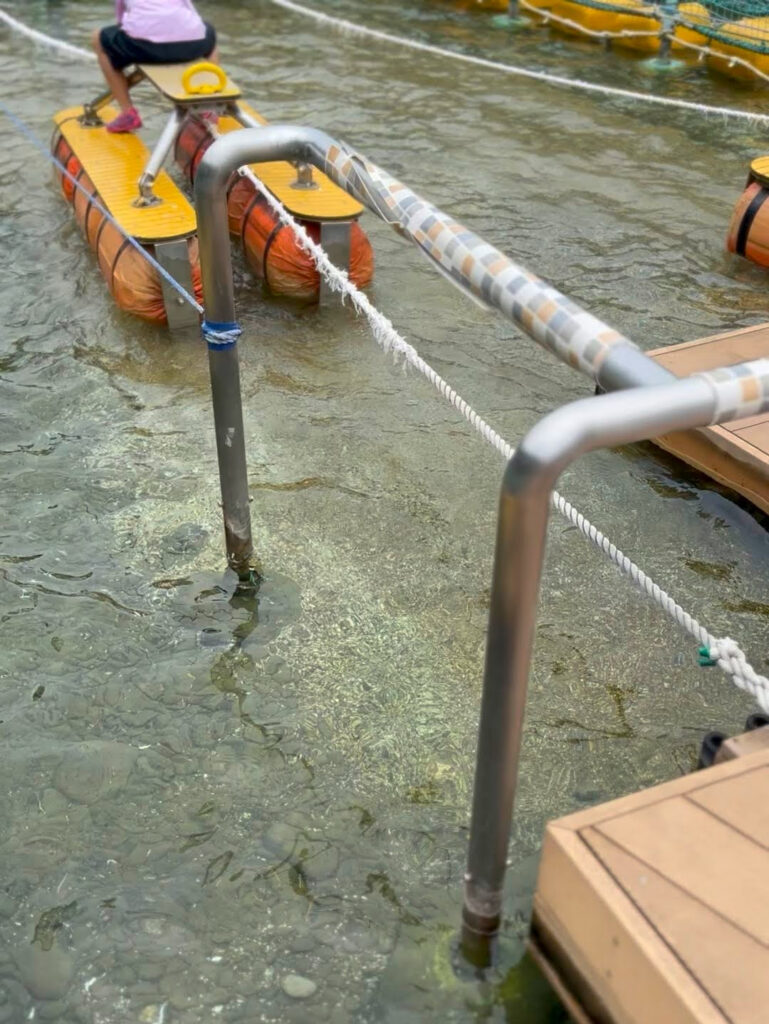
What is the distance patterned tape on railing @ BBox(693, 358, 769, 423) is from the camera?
1528 millimetres

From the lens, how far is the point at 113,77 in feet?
21.3

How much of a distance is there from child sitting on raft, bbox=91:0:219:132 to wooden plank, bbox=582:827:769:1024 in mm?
5833

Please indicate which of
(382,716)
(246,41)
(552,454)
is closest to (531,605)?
(552,454)

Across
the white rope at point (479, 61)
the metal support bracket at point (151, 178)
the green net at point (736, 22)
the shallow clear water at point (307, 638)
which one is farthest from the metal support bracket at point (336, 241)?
the green net at point (736, 22)

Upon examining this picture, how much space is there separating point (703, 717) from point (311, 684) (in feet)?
4.18

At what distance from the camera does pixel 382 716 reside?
3.12 m

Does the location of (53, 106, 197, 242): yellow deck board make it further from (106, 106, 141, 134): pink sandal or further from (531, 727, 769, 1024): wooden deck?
(531, 727, 769, 1024): wooden deck

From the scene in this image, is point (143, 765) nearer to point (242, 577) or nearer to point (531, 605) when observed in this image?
point (242, 577)

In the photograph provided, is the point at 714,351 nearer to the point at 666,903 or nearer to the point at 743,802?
the point at 743,802

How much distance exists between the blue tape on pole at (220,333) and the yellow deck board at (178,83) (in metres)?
3.23

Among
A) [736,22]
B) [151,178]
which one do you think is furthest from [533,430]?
[736,22]

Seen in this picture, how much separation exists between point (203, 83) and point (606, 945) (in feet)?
17.4


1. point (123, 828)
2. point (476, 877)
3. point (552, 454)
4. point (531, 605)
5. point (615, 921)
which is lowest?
point (123, 828)

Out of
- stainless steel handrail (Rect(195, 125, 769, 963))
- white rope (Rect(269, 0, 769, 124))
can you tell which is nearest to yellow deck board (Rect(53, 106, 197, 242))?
stainless steel handrail (Rect(195, 125, 769, 963))
